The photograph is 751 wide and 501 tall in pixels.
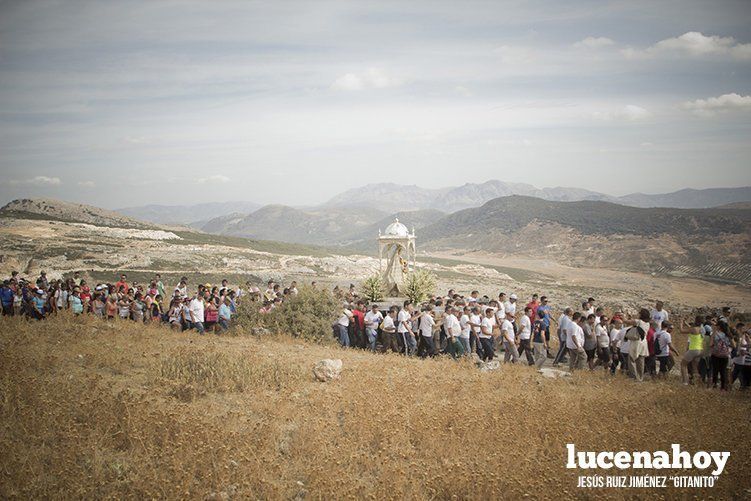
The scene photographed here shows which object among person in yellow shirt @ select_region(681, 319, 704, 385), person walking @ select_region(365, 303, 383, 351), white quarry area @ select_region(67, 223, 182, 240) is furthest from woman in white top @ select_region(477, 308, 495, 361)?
white quarry area @ select_region(67, 223, 182, 240)

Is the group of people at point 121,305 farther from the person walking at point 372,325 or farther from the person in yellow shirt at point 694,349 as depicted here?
the person in yellow shirt at point 694,349

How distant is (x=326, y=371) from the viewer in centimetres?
948

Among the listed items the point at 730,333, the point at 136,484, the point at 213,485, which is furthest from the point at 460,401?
the point at 730,333

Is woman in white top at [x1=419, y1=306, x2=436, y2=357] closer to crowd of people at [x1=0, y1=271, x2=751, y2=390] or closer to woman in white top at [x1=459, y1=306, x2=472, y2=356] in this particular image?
crowd of people at [x1=0, y1=271, x2=751, y2=390]

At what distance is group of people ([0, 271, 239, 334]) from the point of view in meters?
14.0

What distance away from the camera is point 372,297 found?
1970 centimetres

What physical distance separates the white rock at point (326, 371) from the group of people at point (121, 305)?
19.3 feet

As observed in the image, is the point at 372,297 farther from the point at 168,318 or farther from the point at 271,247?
the point at 271,247

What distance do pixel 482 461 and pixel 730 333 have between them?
25.3ft

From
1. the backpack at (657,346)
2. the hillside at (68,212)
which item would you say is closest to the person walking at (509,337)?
the backpack at (657,346)

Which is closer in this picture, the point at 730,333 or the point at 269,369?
the point at 269,369

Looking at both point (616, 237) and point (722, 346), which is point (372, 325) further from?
point (616, 237)

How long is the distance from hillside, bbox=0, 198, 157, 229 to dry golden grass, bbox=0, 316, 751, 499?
8025cm

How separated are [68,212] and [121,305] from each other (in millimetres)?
86146
